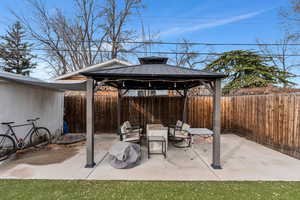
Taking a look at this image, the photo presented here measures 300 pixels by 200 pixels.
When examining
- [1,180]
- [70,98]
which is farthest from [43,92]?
[1,180]

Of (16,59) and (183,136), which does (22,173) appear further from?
(16,59)

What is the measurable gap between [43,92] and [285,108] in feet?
27.4

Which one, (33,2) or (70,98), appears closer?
(70,98)

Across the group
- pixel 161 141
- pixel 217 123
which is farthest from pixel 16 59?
pixel 217 123

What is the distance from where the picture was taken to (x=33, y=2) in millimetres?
10812

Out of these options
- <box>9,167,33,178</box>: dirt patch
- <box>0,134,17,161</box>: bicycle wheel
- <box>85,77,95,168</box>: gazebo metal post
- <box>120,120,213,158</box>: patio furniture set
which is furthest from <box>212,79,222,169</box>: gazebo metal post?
<box>0,134,17,161</box>: bicycle wheel

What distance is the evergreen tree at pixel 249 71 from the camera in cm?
977

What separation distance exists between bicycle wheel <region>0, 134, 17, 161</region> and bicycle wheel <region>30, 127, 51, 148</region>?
0.73 m

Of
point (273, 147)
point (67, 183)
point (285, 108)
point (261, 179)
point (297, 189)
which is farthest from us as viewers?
point (273, 147)

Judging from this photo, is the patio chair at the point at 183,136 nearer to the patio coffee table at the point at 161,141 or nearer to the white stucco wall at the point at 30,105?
the patio coffee table at the point at 161,141

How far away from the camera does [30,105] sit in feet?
16.0

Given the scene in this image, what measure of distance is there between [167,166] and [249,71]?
10.1 meters

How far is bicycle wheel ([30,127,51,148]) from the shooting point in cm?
498

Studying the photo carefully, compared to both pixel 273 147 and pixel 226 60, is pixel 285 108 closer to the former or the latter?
pixel 273 147
